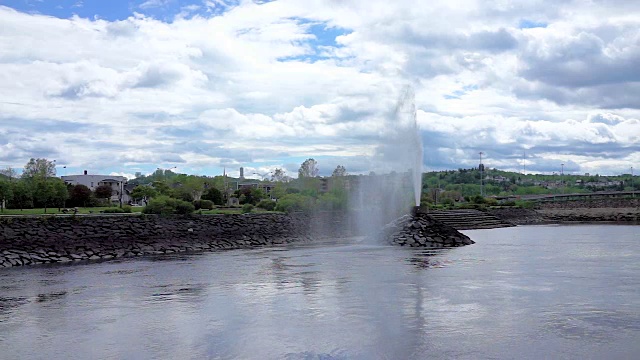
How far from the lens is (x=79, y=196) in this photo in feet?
249

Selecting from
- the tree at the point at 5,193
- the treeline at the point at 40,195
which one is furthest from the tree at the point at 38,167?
the tree at the point at 5,193

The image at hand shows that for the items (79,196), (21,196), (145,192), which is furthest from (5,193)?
(145,192)

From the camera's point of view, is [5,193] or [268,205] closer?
[5,193]

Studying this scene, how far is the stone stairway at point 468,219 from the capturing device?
227 ft

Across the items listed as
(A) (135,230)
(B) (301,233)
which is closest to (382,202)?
(B) (301,233)

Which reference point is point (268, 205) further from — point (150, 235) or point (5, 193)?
point (5, 193)

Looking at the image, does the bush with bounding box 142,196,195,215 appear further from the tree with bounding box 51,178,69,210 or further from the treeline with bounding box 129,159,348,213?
the tree with bounding box 51,178,69,210

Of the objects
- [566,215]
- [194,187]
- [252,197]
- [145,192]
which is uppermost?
[194,187]

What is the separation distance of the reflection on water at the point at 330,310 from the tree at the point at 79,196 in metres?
47.3

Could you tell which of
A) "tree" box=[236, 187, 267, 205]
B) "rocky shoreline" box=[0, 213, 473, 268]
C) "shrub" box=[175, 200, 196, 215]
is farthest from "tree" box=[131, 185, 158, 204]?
"shrub" box=[175, 200, 196, 215]

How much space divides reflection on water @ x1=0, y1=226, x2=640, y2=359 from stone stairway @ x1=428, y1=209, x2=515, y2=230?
38.8 meters

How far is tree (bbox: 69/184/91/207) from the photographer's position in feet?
245

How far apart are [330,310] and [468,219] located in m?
57.9

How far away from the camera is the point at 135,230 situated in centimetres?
4053
